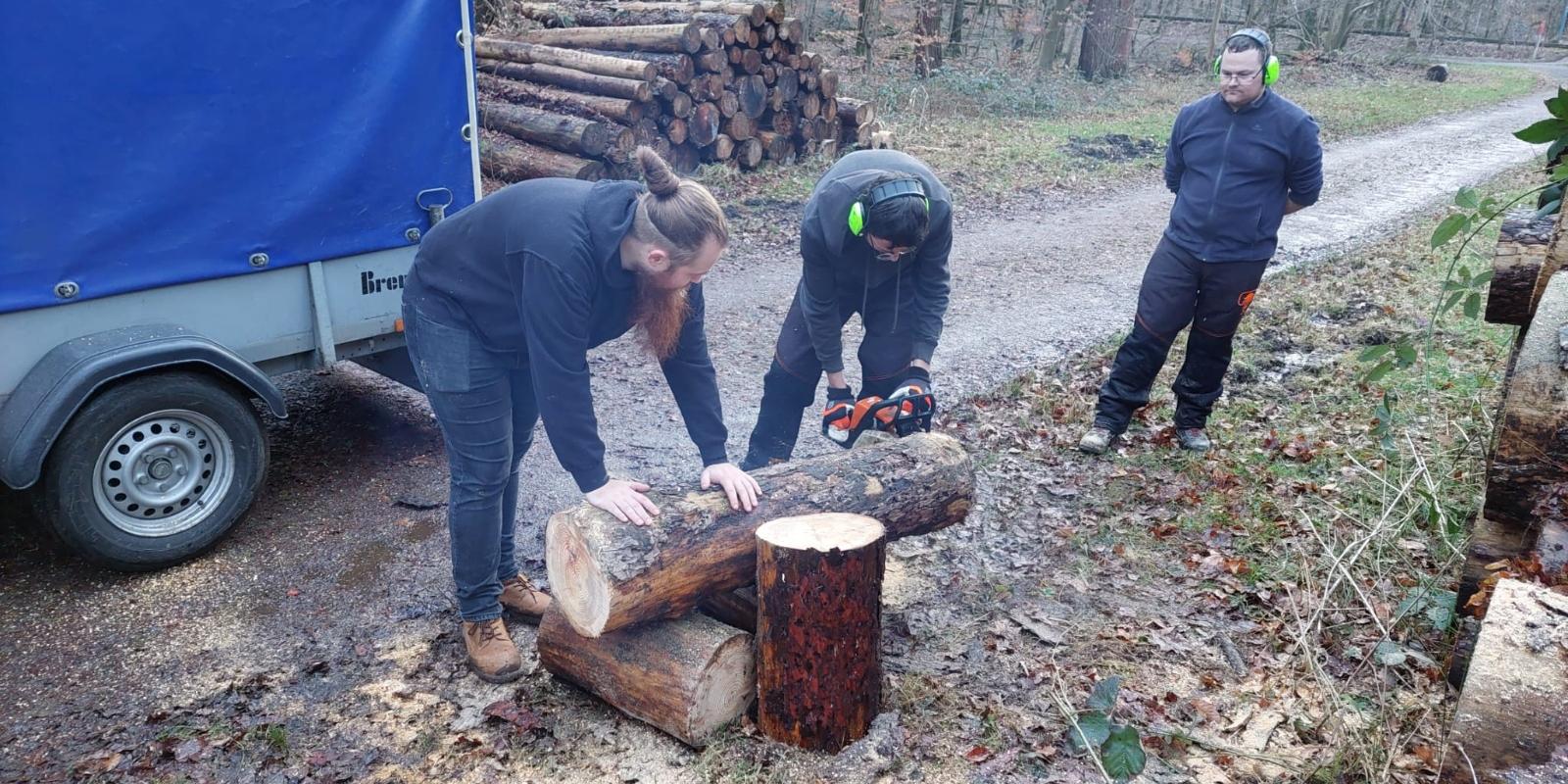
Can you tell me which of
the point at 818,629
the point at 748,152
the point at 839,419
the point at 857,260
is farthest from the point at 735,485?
the point at 748,152

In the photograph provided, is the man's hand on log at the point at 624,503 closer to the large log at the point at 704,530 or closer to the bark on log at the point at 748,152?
the large log at the point at 704,530

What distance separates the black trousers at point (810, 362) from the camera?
450 cm

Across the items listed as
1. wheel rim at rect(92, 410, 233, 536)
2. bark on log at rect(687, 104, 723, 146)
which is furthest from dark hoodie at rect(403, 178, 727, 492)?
bark on log at rect(687, 104, 723, 146)

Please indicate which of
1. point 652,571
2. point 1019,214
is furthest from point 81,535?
point 1019,214

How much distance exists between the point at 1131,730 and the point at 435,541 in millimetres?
3064

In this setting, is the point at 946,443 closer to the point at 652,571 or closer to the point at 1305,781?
the point at 652,571

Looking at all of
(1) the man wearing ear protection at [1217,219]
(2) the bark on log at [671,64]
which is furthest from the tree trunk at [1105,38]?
(1) the man wearing ear protection at [1217,219]

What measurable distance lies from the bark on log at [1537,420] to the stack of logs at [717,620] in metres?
2.10

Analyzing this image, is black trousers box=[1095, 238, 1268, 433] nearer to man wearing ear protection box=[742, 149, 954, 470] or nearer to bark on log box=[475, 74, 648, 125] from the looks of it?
man wearing ear protection box=[742, 149, 954, 470]

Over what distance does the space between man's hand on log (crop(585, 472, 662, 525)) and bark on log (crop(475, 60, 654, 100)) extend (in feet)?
24.1

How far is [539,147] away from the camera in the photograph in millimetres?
9922

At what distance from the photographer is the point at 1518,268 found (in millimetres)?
3887

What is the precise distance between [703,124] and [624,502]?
26.1 ft

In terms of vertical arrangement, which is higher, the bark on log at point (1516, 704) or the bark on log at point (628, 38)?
the bark on log at point (628, 38)
